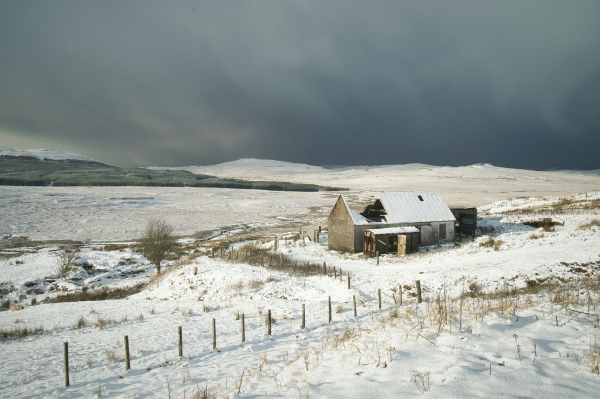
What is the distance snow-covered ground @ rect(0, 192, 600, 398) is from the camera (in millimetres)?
5523

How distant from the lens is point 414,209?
3109 cm

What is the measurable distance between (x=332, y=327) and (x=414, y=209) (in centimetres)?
2342

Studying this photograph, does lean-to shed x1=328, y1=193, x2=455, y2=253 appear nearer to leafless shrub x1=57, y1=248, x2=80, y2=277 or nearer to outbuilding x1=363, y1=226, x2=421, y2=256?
outbuilding x1=363, y1=226, x2=421, y2=256

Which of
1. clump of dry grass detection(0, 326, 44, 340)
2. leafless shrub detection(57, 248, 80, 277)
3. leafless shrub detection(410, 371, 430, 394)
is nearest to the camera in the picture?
leafless shrub detection(410, 371, 430, 394)

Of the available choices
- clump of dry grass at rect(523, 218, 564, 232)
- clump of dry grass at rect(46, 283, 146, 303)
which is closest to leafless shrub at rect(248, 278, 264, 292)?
clump of dry grass at rect(46, 283, 146, 303)

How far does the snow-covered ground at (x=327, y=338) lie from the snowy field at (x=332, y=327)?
48mm

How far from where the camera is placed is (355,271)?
20000mm

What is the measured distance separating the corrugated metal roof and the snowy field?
3626mm

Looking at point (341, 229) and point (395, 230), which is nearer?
point (395, 230)

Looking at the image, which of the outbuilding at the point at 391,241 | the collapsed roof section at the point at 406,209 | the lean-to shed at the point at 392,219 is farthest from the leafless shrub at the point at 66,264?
the collapsed roof section at the point at 406,209

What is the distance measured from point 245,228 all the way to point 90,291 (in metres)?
32.0

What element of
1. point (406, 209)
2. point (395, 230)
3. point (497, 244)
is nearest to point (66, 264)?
point (395, 230)

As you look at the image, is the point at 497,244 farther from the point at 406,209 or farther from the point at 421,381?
the point at 421,381

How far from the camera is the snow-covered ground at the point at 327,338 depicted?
18.1 feet
